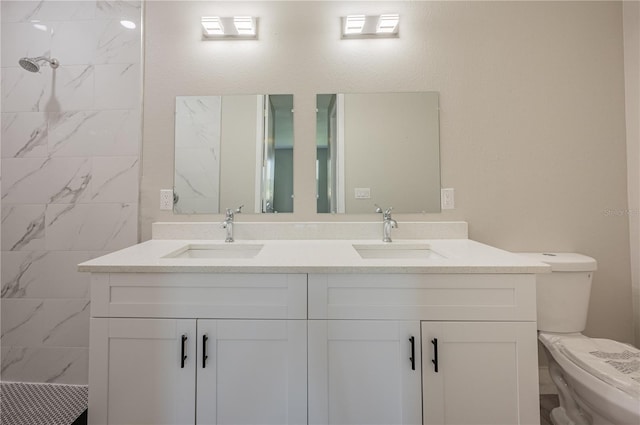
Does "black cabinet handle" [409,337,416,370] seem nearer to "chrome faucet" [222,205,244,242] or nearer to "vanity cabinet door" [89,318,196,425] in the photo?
"vanity cabinet door" [89,318,196,425]

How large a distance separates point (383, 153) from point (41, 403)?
2.18 m

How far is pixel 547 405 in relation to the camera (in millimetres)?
1335

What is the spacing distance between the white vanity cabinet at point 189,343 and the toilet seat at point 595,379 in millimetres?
1014

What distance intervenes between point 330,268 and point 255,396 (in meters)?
0.51

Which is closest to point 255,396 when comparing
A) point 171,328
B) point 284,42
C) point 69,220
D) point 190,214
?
point 171,328

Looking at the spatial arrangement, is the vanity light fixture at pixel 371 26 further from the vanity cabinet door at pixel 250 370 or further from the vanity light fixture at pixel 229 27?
the vanity cabinet door at pixel 250 370

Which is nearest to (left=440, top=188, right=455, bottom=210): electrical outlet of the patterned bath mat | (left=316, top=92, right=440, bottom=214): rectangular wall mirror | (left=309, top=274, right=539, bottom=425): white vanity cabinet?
(left=316, top=92, right=440, bottom=214): rectangular wall mirror

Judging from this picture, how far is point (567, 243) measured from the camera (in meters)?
1.43

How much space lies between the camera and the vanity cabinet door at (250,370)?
0.92 metres

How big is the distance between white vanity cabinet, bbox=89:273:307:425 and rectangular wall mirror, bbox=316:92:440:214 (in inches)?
27.6

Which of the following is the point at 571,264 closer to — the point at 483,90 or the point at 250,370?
the point at 483,90

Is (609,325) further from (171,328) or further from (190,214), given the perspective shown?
(190,214)

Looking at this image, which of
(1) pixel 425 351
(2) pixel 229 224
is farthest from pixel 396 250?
(2) pixel 229 224

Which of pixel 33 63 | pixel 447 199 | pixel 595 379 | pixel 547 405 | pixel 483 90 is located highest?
pixel 33 63
